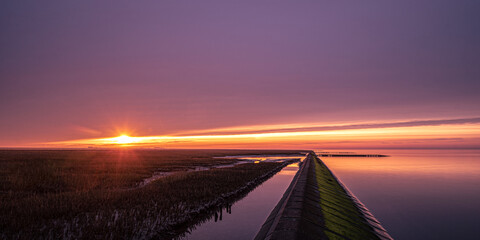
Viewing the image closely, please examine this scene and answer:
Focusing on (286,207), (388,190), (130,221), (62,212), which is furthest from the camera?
(388,190)

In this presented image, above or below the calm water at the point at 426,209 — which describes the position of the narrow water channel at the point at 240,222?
above

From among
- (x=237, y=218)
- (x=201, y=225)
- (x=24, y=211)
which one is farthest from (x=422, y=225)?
(x=24, y=211)

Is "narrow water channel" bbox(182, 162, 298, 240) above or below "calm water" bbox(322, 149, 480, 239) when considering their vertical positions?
above

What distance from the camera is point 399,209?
60.0ft

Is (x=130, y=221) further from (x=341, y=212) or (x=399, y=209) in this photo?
(x=399, y=209)

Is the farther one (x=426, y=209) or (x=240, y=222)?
(x=426, y=209)

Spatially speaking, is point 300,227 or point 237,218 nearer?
point 300,227

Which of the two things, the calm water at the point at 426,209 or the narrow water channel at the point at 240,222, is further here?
the calm water at the point at 426,209

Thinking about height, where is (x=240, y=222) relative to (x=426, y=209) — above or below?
above

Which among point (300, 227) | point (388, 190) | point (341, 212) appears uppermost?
point (300, 227)

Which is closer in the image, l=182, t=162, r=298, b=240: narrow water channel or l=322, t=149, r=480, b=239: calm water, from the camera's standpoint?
l=182, t=162, r=298, b=240: narrow water channel

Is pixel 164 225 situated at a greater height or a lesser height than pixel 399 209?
greater

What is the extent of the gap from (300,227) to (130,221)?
6.78 metres

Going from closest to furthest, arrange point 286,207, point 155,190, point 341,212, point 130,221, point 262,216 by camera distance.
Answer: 1. point 130,221
2. point 286,207
3. point 341,212
4. point 262,216
5. point 155,190
